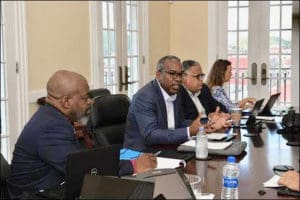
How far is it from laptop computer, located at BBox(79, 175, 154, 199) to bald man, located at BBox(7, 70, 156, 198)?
1.89 feet

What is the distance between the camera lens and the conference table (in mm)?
1798

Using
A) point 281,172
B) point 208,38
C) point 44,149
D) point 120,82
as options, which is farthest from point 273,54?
point 44,149

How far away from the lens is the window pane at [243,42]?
20.0 feet

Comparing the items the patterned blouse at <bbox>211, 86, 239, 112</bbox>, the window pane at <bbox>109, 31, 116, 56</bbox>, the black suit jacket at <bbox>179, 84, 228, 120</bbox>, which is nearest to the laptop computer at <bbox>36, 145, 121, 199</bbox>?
the black suit jacket at <bbox>179, 84, 228, 120</bbox>

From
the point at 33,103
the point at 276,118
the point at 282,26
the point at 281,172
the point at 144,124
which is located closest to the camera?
the point at 281,172

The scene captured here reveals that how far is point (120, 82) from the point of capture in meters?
5.43

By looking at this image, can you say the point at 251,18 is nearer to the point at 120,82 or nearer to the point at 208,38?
the point at 208,38

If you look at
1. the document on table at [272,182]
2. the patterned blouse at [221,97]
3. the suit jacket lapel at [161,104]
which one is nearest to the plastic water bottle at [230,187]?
the document on table at [272,182]

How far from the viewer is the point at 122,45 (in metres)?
5.48

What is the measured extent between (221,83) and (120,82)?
56.0 inches

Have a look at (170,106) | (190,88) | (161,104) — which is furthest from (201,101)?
(161,104)

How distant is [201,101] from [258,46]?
2.39m

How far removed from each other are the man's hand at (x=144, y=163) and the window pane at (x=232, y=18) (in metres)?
4.36

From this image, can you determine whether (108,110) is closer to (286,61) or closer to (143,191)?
(143,191)
